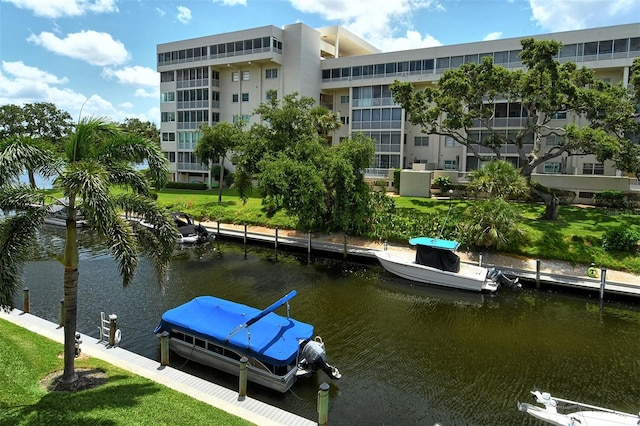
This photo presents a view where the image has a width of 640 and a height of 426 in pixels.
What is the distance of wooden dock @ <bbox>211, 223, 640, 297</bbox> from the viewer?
22688 millimetres

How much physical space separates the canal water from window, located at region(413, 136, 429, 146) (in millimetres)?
28544

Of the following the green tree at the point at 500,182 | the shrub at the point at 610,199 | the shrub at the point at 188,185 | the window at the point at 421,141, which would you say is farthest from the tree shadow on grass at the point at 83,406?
the window at the point at 421,141

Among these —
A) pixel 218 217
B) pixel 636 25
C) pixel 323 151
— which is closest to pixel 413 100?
pixel 323 151

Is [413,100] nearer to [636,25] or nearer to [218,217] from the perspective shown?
[218,217]

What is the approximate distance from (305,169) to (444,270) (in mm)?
10679

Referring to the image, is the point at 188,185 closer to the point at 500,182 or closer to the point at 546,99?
the point at 500,182

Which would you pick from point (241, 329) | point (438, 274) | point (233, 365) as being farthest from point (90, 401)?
point (438, 274)

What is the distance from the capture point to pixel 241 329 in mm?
14180

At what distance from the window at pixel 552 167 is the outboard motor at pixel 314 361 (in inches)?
1576

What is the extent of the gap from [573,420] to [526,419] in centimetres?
171

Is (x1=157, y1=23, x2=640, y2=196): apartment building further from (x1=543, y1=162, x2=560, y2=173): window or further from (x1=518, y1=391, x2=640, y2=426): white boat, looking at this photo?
(x1=518, y1=391, x2=640, y2=426): white boat

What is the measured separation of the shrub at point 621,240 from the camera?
25.1 metres

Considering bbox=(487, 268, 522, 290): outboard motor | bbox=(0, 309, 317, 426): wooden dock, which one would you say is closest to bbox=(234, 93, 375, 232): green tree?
bbox=(487, 268, 522, 290): outboard motor

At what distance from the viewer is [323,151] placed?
30.9 m
